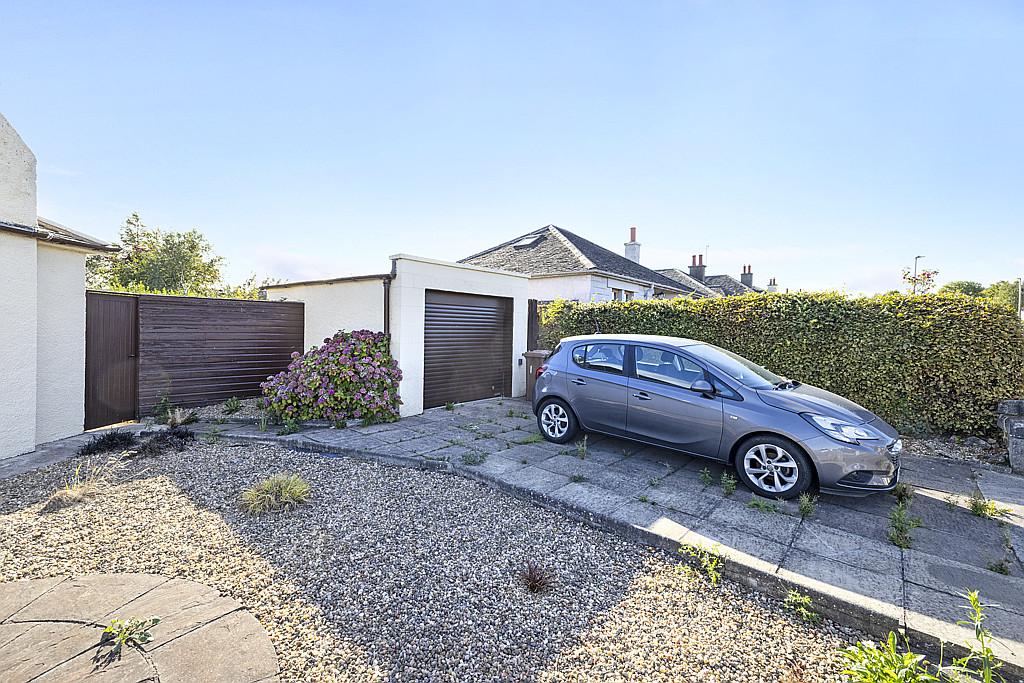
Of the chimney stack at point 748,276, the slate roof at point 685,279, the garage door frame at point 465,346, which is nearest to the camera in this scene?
the garage door frame at point 465,346

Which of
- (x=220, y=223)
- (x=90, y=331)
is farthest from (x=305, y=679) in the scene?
(x=220, y=223)

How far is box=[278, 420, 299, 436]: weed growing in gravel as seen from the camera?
5883mm

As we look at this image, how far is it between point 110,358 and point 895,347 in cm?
1120

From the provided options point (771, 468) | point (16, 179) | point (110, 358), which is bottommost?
point (771, 468)

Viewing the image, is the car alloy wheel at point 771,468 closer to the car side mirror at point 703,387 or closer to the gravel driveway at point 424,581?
the car side mirror at point 703,387

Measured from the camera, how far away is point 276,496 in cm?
372

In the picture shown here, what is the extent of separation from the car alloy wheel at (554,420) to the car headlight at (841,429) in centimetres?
265

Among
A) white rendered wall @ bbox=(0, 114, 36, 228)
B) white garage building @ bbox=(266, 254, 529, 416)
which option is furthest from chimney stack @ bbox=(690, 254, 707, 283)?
white rendered wall @ bbox=(0, 114, 36, 228)

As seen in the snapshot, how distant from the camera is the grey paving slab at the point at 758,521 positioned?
3261 mm

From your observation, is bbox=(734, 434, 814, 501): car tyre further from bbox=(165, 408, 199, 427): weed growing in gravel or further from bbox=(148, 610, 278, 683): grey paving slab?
bbox=(165, 408, 199, 427): weed growing in gravel

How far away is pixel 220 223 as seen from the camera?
11.6m

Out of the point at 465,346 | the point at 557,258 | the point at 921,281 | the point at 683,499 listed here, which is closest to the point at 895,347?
the point at 921,281

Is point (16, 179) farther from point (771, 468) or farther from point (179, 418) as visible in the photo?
point (771, 468)

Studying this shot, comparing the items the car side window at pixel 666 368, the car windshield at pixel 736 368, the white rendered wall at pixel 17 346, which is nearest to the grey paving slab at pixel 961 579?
the car windshield at pixel 736 368
